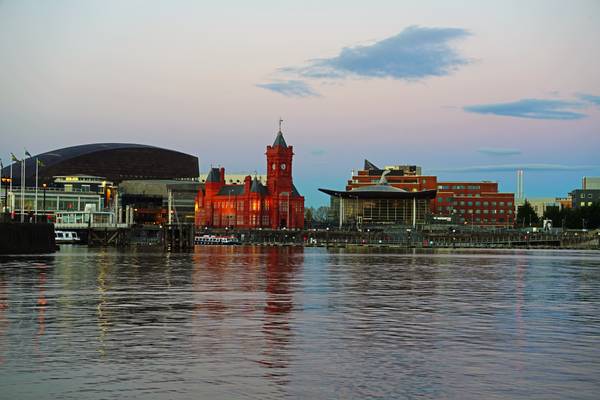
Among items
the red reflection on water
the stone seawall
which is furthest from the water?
the stone seawall

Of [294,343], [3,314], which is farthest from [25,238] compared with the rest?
[294,343]

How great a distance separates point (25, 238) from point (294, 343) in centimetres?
8774

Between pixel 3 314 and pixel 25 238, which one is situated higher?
pixel 25 238

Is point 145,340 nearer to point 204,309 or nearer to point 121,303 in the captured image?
point 204,309

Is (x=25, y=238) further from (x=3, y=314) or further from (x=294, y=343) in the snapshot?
(x=294, y=343)

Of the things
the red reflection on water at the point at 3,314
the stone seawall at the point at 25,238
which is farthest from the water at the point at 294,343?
the stone seawall at the point at 25,238

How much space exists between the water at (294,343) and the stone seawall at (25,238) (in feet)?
174

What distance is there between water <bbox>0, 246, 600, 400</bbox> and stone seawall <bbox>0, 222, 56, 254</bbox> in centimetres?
5303

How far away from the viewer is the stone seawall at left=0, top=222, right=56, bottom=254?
342 feet

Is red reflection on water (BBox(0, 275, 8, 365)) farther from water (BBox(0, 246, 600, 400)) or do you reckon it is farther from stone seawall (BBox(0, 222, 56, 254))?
stone seawall (BBox(0, 222, 56, 254))

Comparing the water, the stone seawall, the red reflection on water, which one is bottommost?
the water

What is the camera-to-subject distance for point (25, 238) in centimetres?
11069

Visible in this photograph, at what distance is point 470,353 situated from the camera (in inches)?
1101

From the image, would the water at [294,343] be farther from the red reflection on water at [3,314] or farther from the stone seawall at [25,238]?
the stone seawall at [25,238]
